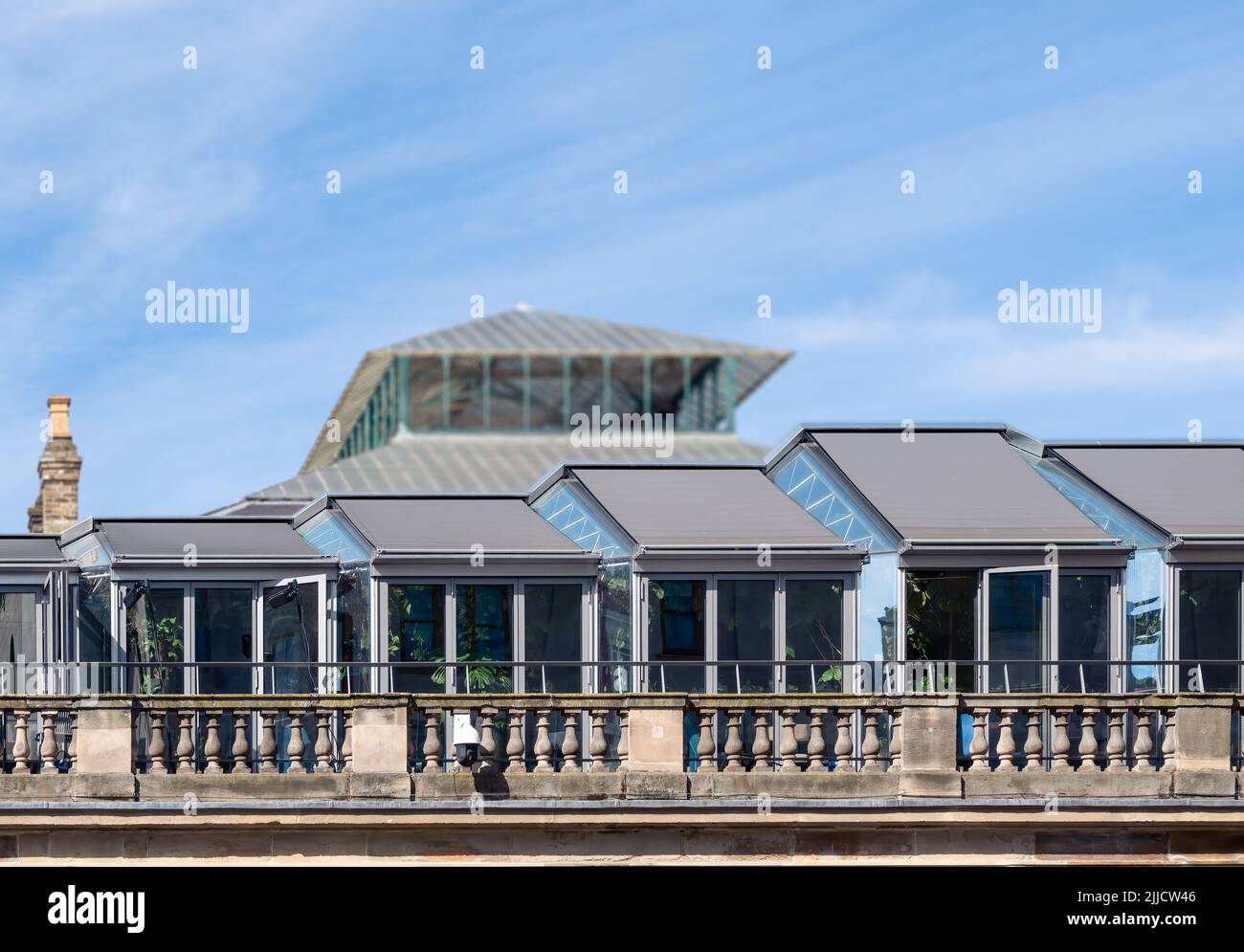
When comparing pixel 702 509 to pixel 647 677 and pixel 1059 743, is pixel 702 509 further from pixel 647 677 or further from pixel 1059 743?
pixel 1059 743

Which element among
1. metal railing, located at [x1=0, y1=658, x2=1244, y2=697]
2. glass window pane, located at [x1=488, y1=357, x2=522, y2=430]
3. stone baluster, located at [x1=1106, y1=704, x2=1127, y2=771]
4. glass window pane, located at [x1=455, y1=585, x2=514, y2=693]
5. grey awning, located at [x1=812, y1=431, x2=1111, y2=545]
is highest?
glass window pane, located at [x1=488, y1=357, x2=522, y2=430]

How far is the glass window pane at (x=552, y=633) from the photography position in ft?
111

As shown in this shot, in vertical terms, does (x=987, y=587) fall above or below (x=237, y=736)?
above

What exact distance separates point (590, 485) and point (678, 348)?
52.0m

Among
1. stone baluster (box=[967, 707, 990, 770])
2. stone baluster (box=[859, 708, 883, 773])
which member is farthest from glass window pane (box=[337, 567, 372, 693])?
stone baluster (box=[967, 707, 990, 770])

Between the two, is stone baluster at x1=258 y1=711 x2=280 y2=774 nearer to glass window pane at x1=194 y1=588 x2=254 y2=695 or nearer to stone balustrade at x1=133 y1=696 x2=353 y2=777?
stone balustrade at x1=133 y1=696 x2=353 y2=777

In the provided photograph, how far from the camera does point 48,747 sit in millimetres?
29906

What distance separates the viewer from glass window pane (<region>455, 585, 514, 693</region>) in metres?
33.8

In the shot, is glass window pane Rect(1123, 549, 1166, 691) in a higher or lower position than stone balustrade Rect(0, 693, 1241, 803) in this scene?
higher

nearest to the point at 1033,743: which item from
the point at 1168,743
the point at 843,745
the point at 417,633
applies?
the point at 1168,743

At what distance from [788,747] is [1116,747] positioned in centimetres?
399

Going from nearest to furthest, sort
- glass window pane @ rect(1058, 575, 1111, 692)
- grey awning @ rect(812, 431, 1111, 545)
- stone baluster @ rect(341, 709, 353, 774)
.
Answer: stone baluster @ rect(341, 709, 353, 774), glass window pane @ rect(1058, 575, 1111, 692), grey awning @ rect(812, 431, 1111, 545)

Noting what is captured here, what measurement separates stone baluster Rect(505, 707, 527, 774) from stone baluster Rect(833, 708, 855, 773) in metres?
3.76
